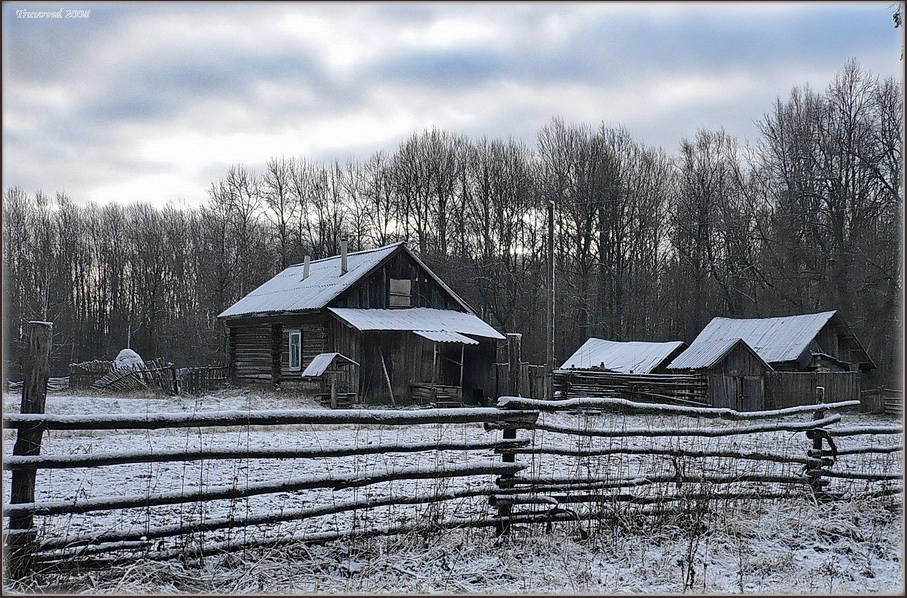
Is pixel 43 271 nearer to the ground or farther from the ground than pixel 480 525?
farther from the ground

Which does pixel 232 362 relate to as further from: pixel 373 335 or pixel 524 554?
pixel 524 554

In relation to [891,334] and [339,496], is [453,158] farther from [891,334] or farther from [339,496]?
[339,496]

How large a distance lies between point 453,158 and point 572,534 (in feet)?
118

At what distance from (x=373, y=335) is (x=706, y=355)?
32.5 ft

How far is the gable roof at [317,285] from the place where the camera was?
23594 millimetres

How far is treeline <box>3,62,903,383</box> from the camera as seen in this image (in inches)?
1195

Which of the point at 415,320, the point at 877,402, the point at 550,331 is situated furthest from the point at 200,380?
the point at 877,402

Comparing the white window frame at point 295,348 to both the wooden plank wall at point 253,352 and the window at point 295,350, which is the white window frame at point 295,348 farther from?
the wooden plank wall at point 253,352

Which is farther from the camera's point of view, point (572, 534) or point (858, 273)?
point (858, 273)

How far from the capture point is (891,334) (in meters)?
27.5

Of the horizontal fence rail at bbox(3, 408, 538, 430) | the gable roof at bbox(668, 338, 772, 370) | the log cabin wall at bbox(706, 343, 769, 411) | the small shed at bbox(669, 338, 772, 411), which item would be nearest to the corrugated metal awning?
the gable roof at bbox(668, 338, 772, 370)

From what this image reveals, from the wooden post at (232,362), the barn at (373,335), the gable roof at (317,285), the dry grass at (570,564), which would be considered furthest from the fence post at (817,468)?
the wooden post at (232,362)

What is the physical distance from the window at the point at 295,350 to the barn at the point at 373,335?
34 mm

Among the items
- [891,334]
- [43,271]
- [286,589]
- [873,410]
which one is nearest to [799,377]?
[873,410]
